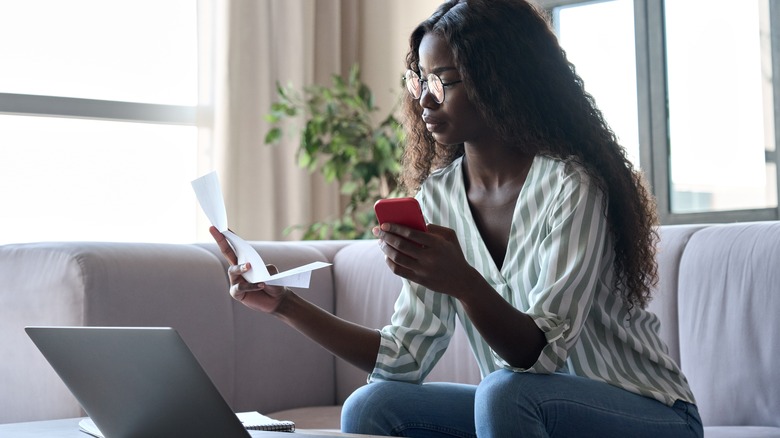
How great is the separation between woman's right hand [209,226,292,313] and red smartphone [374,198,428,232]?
276mm

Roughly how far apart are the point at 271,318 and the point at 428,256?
1.27 m

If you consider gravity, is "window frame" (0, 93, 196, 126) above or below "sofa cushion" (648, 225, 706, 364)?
above

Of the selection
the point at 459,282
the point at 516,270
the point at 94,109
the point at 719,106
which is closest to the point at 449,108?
the point at 516,270

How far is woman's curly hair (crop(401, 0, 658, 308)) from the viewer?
156 centimetres

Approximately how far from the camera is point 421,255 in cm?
132

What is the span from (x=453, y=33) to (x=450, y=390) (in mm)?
557

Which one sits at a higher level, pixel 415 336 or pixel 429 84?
pixel 429 84

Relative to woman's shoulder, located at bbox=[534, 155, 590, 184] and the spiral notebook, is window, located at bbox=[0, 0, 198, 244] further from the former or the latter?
woman's shoulder, located at bbox=[534, 155, 590, 184]

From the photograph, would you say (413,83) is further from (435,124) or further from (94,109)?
(94,109)

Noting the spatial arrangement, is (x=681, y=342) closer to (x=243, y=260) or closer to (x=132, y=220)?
(x=243, y=260)

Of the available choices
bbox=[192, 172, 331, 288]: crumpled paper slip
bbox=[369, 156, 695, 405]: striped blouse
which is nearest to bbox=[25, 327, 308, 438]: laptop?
bbox=[192, 172, 331, 288]: crumpled paper slip

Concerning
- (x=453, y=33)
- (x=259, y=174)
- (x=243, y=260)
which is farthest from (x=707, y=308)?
(x=259, y=174)

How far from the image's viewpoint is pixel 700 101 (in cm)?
346

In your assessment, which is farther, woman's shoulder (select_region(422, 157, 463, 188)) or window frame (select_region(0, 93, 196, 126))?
window frame (select_region(0, 93, 196, 126))
